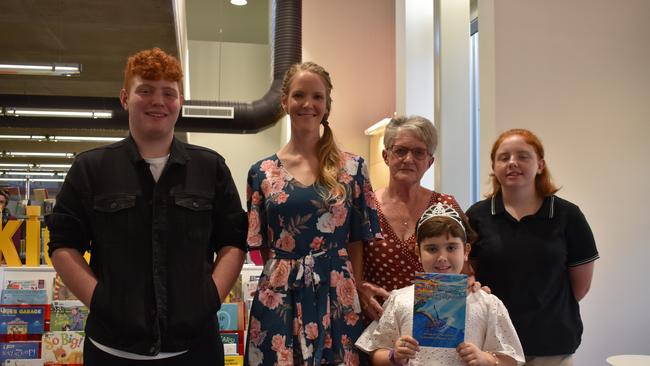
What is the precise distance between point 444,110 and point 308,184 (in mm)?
3166

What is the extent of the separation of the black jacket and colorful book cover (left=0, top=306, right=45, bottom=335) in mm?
1751

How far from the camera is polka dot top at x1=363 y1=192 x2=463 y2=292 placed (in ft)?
7.42

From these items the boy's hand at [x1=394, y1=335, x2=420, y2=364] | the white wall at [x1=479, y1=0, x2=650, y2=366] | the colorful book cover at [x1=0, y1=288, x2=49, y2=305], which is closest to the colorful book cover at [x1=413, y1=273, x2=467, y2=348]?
the boy's hand at [x1=394, y1=335, x2=420, y2=364]

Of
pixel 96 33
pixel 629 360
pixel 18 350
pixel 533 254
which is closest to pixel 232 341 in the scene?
pixel 18 350

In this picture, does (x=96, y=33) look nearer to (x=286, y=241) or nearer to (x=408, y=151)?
(x=408, y=151)

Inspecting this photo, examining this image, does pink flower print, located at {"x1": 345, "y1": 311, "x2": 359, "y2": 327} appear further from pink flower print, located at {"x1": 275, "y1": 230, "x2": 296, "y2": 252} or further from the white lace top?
pink flower print, located at {"x1": 275, "y1": 230, "x2": 296, "y2": 252}

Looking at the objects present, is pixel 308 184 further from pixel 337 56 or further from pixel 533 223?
pixel 337 56

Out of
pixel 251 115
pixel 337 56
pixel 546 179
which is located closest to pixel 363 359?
pixel 546 179

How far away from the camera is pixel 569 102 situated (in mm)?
3873

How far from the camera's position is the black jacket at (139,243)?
5.93 ft

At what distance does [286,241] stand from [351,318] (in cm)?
34

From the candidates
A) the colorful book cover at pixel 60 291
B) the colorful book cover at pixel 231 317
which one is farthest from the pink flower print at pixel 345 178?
the colorful book cover at pixel 60 291

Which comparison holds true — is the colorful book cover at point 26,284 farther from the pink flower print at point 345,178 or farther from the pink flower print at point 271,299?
the pink flower print at point 345,178

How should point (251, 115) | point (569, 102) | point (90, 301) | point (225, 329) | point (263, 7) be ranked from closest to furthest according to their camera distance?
point (90, 301) → point (225, 329) → point (569, 102) → point (251, 115) → point (263, 7)
